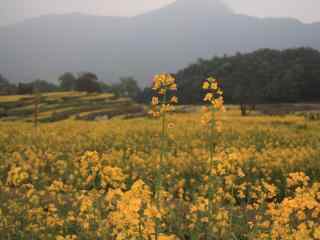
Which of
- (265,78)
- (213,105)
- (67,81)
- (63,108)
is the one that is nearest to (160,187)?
(213,105)

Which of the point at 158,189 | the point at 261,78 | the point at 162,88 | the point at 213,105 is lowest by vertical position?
the point at 158,189

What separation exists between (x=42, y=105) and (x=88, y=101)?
5000 mm

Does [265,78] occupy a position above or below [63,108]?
above

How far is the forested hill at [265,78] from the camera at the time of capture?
4447cm

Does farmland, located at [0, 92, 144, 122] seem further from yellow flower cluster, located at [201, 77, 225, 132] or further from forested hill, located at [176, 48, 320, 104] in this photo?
yellow flower cluster, located at [201, 77, 225, 132]

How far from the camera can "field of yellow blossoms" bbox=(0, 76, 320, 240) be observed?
3.92 metres

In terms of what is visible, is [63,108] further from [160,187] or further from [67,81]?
[67,81]

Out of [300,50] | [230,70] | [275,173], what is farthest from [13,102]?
[275,173]

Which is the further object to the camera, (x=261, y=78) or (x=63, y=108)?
(x=261, y=78)

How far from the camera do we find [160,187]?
3898 millimetres

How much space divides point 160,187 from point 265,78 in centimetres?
4398

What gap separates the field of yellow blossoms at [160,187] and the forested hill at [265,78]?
25.7 metres

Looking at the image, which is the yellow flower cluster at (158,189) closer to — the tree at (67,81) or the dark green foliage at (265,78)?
the dark green foliage at (265,78)

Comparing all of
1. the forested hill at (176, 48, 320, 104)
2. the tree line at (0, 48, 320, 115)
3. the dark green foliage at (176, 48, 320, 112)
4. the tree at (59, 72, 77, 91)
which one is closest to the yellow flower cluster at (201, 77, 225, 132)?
the tree line at (0, 48, 320, 115)
